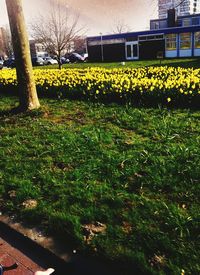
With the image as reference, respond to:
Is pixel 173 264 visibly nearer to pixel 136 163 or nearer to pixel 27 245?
pixel 27 245

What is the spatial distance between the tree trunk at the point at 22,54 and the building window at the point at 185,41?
35.6 metres

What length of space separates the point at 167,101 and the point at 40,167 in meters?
4.76

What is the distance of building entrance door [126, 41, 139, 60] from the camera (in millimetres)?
43844

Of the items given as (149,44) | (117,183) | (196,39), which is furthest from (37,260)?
(149,44)

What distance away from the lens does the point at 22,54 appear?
849cm

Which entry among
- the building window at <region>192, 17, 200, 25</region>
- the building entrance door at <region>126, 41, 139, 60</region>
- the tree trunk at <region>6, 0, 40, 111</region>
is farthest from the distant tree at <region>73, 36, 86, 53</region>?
the tree trunk at <region>6, 0, 40, 111</region>

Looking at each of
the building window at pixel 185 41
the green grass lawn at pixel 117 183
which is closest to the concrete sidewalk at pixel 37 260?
the green grass lawn at pixel 117 183

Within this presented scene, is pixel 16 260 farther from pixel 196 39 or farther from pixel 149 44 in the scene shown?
pixel 149 44

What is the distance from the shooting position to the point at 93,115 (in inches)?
320

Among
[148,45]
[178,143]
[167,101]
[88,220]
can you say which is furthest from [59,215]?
[148,45]

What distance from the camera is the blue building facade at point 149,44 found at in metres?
39.8

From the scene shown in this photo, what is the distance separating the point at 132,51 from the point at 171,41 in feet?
19.2

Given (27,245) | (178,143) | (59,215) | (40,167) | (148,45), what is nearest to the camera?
(27,245)

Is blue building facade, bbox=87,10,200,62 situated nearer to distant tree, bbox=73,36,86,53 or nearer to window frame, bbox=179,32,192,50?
window frame, bbox=179,32,192,50
